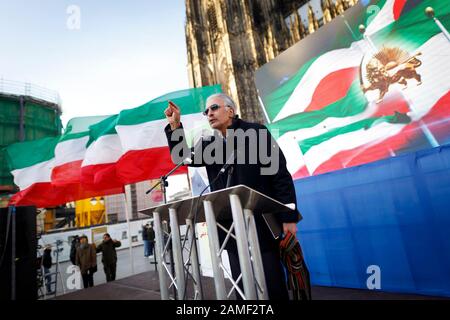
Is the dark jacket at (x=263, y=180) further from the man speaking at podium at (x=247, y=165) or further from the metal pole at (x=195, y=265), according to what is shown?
the metal pole at (x=195, y=265)

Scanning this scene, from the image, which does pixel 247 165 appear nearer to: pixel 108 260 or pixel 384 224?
pixel 384 224

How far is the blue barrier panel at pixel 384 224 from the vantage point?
11.1 feet

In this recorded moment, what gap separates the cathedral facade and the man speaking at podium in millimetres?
18954

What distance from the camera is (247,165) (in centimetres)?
192

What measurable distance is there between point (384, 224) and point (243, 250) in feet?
11.1

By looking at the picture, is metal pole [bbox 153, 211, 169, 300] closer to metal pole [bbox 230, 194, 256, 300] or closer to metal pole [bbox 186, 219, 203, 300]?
metal pole [bbox 186, 219, 203, 300]

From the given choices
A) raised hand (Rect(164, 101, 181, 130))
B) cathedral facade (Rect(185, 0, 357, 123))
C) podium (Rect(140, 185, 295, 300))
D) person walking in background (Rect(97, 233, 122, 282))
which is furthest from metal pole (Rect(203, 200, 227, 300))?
cathedral facade (Rect(185, 0, 357, 123))

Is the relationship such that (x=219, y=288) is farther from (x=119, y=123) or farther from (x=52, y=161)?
(x=52, y=161)

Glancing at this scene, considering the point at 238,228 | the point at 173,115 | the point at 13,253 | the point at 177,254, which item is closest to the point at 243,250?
the point at 238,228

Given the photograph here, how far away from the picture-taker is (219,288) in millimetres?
1439

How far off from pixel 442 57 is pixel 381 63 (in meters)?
1.03

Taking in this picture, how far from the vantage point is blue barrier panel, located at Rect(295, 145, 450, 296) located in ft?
11.1
